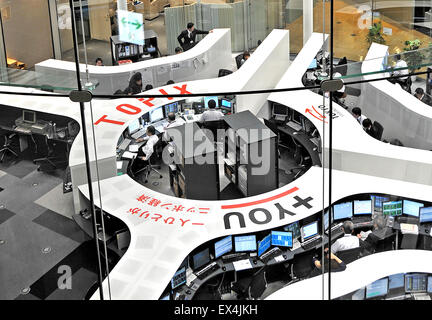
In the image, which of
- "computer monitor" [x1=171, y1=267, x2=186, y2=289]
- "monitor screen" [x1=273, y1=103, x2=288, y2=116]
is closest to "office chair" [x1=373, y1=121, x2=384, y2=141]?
"monitor screen" [x1=273, y1=103, x2=288, y2=116]

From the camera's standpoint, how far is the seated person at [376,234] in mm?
8875

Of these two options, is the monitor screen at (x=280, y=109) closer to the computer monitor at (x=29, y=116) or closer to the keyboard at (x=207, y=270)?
the keyboard at (x=207, y=270)

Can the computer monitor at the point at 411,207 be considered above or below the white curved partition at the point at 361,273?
above

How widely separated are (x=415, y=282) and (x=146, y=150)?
544cm

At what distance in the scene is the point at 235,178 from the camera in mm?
10352

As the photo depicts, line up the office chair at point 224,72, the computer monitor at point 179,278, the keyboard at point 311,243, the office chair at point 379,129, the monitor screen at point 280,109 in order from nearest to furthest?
the computer monitor at point 179,278
the keyboard at point 311,243
the office chair at point 379,129
the monitor screen at point 280,109
the office chair at point 224,72

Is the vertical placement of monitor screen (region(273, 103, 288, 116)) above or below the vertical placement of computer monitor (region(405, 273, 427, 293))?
above

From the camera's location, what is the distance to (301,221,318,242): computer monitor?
8.84m

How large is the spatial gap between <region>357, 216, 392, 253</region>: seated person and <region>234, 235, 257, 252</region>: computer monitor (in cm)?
163

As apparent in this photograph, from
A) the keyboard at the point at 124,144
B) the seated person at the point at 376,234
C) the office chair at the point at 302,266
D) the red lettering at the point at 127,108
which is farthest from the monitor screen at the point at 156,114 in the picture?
the seated person at the point at 376,234

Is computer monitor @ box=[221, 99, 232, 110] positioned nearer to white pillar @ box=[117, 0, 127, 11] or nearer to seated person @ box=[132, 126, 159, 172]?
seated person @ box=[132, 126, 159, 172]

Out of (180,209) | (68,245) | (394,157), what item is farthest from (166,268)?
(394,157)

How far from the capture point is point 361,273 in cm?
756

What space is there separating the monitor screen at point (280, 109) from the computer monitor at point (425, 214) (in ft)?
13.0
